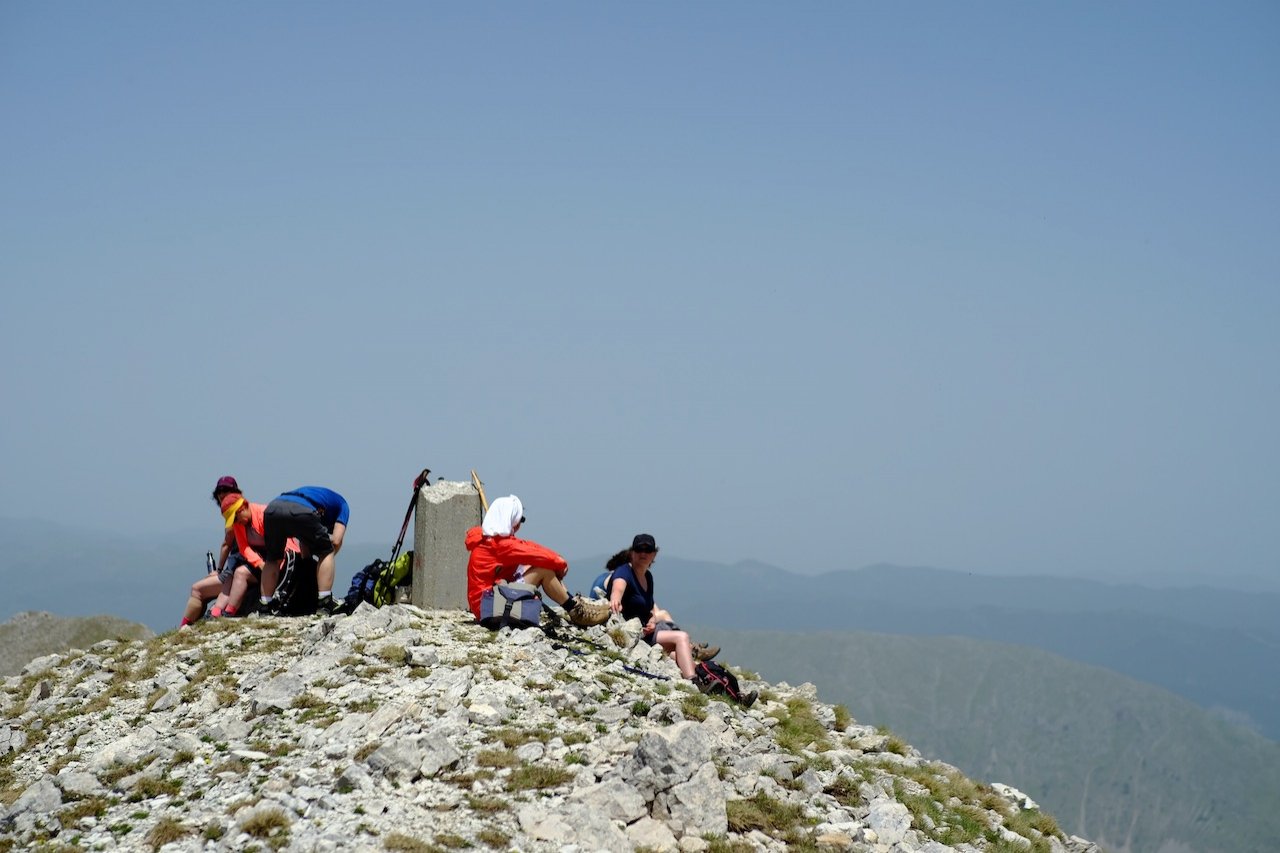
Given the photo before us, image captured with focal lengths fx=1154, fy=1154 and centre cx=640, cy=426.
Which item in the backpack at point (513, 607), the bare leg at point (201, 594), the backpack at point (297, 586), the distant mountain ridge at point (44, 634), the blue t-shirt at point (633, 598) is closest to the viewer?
the backpack at point (513, 607)

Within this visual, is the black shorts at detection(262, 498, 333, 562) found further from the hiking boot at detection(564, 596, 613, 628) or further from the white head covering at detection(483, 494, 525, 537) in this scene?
the hiking boot at detection(564, 596, 613, 628)

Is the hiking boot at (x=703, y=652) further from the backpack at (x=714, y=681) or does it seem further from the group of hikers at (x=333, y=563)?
the backpack at (x=714, y=681)

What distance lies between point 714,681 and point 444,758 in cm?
606

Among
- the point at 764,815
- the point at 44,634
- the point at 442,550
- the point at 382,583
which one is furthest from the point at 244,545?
the point at 44,634

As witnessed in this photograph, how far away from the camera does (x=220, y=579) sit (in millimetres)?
20359

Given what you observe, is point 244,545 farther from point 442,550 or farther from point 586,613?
point 586,613

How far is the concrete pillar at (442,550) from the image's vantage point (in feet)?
63.9

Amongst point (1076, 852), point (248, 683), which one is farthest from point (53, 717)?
point (1076, 852)

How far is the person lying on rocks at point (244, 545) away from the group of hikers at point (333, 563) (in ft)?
0.06

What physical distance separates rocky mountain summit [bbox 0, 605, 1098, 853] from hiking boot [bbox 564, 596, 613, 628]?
24cm

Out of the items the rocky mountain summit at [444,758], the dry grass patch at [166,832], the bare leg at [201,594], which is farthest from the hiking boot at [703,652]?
the dry grass patch at [166,832]

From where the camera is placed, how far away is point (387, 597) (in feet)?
66.7

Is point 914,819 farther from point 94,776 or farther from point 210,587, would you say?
point 210,587

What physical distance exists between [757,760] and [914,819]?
6.64ft
